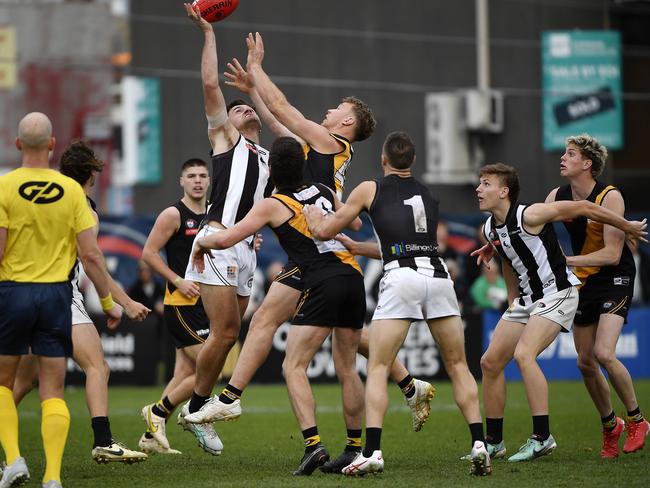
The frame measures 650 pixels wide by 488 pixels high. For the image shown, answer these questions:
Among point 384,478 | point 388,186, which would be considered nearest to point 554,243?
point 388,186

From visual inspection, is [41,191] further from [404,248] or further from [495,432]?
[495,432]

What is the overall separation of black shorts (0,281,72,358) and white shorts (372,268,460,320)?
2.28 metres

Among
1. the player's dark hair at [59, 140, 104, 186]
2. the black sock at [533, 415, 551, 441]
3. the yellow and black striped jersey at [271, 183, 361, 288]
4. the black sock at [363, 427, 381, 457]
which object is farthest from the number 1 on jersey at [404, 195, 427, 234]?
the player's dark hair at [59, 140, 104, 186]

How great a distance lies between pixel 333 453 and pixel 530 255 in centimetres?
251

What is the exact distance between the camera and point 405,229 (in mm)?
8680

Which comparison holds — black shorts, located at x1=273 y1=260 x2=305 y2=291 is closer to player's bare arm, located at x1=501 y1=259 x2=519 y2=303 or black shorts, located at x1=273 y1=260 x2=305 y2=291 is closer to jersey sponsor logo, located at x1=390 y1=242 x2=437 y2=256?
jersey sponsor logo, located at x1=390 y1=242 x2=437 y2=256

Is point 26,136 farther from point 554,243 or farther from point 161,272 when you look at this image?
point 554,243

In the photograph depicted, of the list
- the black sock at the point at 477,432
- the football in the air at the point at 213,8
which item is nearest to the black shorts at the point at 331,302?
the black sock at the point at 477,432

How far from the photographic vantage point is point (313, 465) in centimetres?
875

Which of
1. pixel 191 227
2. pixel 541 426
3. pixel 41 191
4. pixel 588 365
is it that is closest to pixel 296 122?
pixel 191 227

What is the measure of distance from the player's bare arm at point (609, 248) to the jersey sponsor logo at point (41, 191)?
442 cm

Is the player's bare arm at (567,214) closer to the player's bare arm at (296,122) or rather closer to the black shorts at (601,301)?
the black shorts at (601,301)

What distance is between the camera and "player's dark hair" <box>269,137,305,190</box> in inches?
348

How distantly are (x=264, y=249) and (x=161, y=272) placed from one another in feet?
32.8
